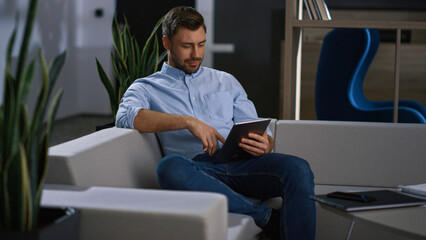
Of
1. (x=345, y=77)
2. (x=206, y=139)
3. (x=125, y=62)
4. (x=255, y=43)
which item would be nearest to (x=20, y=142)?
(x=206, y=139)

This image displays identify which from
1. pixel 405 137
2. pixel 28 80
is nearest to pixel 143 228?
pixel 28 80

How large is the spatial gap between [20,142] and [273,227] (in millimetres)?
1080

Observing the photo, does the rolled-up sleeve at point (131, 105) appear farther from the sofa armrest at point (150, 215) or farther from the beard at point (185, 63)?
the sofa armrest at point (150, 215)

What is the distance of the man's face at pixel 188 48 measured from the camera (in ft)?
7.77

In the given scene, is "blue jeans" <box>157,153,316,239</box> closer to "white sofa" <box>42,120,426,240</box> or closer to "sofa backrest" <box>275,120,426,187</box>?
"white sofa" <box>42,120,426,240</box>

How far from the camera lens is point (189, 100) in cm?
244

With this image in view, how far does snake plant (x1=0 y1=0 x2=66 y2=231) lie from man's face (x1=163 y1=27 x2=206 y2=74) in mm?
1244

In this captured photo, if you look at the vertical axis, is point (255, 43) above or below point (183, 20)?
above

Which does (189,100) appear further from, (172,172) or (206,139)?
(172,172)

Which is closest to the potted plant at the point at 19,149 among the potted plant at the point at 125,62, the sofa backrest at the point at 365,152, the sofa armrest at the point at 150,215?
the sofa armrest at the point at 150,215

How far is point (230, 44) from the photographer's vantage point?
699cm

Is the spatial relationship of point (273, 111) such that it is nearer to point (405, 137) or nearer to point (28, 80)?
point (405, 137)

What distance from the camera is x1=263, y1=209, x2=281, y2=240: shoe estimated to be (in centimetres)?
193

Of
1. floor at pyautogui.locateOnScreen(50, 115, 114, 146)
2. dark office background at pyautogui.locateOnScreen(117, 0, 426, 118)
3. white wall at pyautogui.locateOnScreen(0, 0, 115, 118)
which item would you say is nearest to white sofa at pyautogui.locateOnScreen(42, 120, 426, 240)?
floor at pyautogui.locateOnScreen(50, 115, 114, 146)
